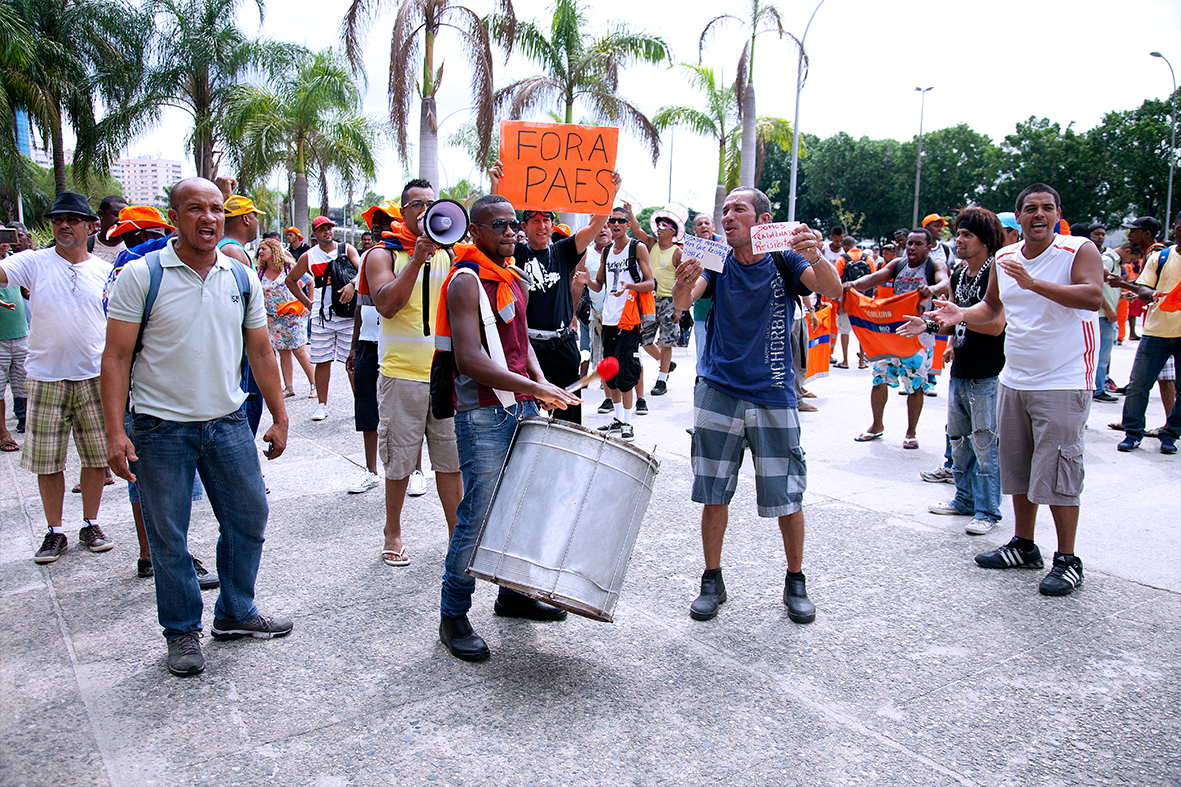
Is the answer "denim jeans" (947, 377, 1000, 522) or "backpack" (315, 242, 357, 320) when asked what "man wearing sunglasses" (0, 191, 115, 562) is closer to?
"backpack" (315, 242, 357, 320)

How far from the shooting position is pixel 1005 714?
3.13m

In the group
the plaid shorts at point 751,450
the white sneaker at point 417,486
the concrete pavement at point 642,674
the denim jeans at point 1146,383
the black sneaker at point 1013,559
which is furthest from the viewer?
the denim jeans at point 1146,383

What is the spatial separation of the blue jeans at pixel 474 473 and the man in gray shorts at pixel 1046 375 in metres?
2.64

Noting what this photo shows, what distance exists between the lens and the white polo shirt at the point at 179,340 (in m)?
3.33

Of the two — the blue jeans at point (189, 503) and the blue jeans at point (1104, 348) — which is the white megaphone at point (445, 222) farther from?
the blue jeans at point (1104, 348)

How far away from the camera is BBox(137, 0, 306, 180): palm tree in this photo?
27.6 meters

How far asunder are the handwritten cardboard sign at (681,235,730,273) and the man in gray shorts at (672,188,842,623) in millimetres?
40

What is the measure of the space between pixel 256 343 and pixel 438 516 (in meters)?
2.17

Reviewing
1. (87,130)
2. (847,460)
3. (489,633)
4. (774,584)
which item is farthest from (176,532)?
(87,130)

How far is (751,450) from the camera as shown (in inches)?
157

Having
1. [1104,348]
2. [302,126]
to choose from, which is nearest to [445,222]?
[1104,348]

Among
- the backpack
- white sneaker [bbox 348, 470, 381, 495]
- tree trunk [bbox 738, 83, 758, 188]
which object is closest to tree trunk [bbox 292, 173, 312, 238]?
tree trunk [bbox 738, 83, 758, 188]

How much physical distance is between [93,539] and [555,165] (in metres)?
3.46

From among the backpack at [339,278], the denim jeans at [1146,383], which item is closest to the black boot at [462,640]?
the backpack at [339,278]
